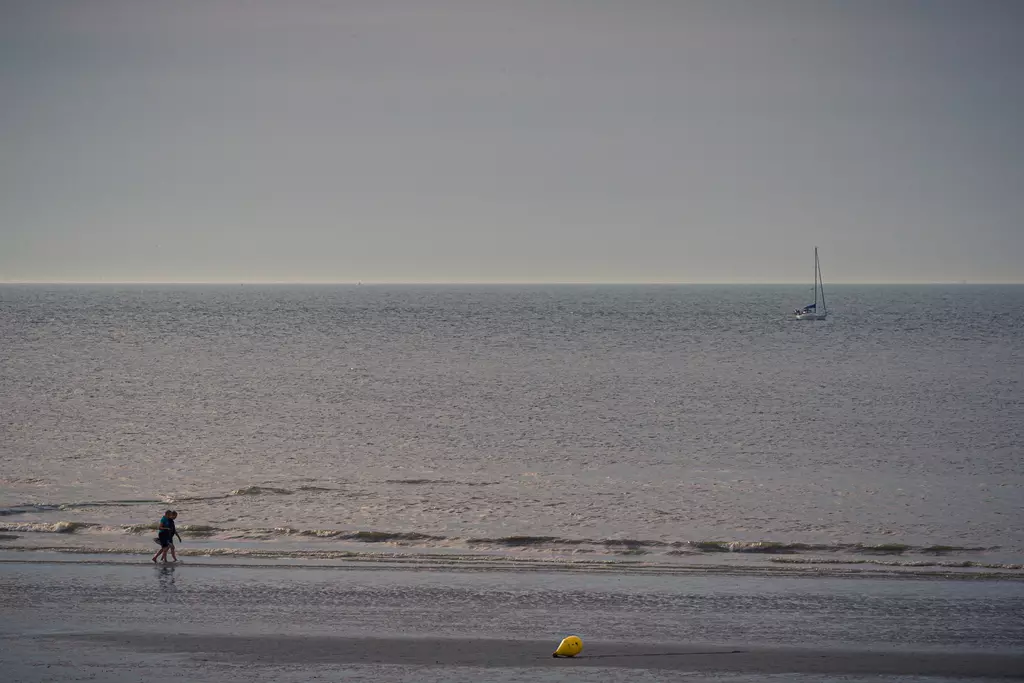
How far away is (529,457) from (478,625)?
25.4m

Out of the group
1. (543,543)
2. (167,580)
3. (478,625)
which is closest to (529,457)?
(543,543)

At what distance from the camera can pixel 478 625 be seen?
2200cm

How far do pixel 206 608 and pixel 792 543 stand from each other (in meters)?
16.9

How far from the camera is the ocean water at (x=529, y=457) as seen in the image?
30.9m

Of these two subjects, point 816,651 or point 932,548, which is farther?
point 932,548

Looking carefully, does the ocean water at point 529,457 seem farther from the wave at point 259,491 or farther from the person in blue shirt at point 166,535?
the person in blue shirt at point 166,535

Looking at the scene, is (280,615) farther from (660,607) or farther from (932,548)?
(932,548)

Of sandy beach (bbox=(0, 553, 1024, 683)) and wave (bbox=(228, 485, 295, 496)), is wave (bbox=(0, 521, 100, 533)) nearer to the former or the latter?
sandy beach (bbox=(0, 553, 1024, 683))

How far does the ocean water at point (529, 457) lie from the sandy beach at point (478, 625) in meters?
2.90

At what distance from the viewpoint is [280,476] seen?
136 ft

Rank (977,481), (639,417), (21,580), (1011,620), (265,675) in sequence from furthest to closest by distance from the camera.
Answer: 1. (639,417)
2. (977,481)
3. (21,580)
4. (1011,620)
5. (265,675)

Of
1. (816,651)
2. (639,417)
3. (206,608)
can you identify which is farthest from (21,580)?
(639,417)

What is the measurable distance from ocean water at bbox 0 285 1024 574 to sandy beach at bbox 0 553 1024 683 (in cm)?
290

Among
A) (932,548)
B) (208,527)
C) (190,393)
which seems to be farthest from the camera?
(190,393)
